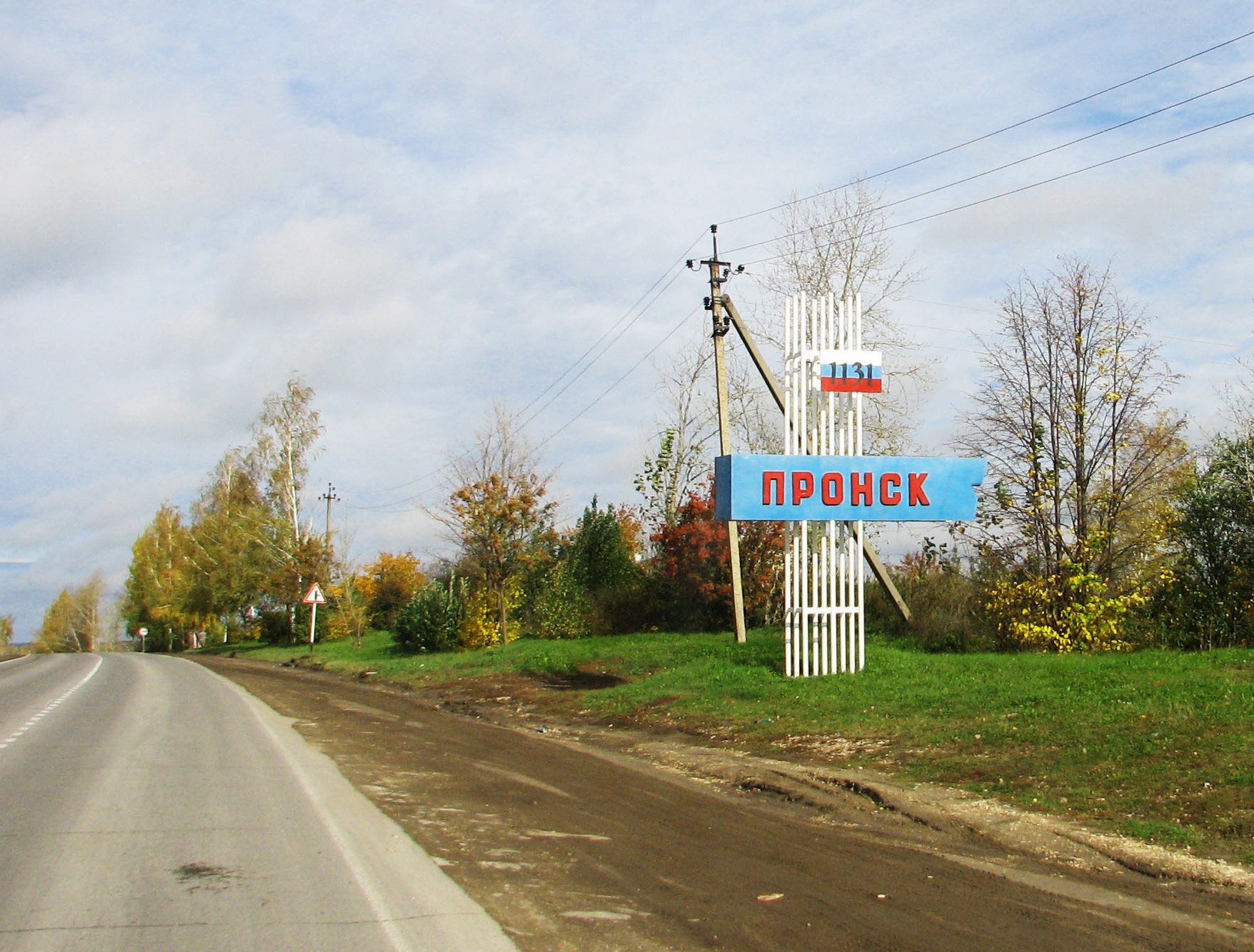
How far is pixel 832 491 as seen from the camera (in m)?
18.2

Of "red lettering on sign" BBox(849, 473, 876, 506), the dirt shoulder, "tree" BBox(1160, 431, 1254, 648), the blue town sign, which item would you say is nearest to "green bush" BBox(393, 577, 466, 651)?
the blue town sign

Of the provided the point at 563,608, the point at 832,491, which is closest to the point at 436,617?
the point at 563,608

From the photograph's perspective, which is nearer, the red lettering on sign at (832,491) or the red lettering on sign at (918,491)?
the red lettering on sign at (832,491)

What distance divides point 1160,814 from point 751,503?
32.0ft

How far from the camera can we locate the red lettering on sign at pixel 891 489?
18.3 meters

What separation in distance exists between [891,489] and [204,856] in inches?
521

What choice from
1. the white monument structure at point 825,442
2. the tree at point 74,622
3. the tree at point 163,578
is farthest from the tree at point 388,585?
the tree at point 74,622

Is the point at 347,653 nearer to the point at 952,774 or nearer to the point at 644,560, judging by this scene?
the point at 644,560

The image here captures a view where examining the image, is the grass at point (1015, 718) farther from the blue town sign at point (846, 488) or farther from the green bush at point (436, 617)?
the green bush at point (436, 617)

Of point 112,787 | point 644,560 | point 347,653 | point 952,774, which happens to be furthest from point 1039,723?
point 347,653

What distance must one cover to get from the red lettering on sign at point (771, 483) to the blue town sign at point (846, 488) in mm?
12

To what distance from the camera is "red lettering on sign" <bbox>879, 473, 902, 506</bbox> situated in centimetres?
1834

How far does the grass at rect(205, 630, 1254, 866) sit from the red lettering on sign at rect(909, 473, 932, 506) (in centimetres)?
266

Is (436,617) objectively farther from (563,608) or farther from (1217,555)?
(1217,555)
